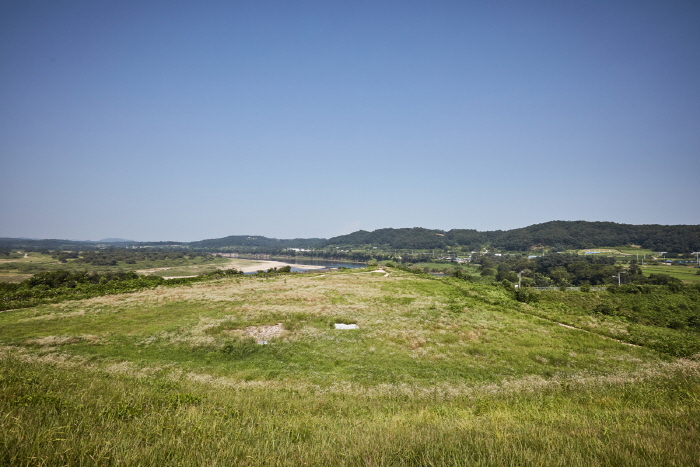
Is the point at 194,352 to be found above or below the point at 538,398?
below

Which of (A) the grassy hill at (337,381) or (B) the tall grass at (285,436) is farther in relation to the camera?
(A) the grassy hill at (337,381)

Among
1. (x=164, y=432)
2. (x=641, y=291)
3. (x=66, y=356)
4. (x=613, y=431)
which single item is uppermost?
(x=164, y=432)

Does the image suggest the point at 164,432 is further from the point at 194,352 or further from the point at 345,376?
the point at 194,352

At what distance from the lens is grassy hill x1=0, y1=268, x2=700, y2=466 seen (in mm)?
4047

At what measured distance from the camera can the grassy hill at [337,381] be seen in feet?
13.3

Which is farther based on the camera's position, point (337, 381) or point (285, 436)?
point (337, 381)

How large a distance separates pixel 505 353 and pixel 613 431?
48.6 feet

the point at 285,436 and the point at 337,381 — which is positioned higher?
the point at 285,436

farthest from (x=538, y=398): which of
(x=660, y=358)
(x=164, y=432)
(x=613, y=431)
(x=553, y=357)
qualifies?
(x=660, y=358)

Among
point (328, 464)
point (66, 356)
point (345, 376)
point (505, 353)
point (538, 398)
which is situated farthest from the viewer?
point (505, 353)

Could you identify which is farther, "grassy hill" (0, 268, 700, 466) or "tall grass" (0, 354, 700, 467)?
"grassy hill" (0, 268, 700, 466)

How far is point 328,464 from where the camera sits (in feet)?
12.4

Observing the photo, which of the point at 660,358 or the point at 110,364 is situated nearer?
the point at 110,364

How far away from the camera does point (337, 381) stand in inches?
555
